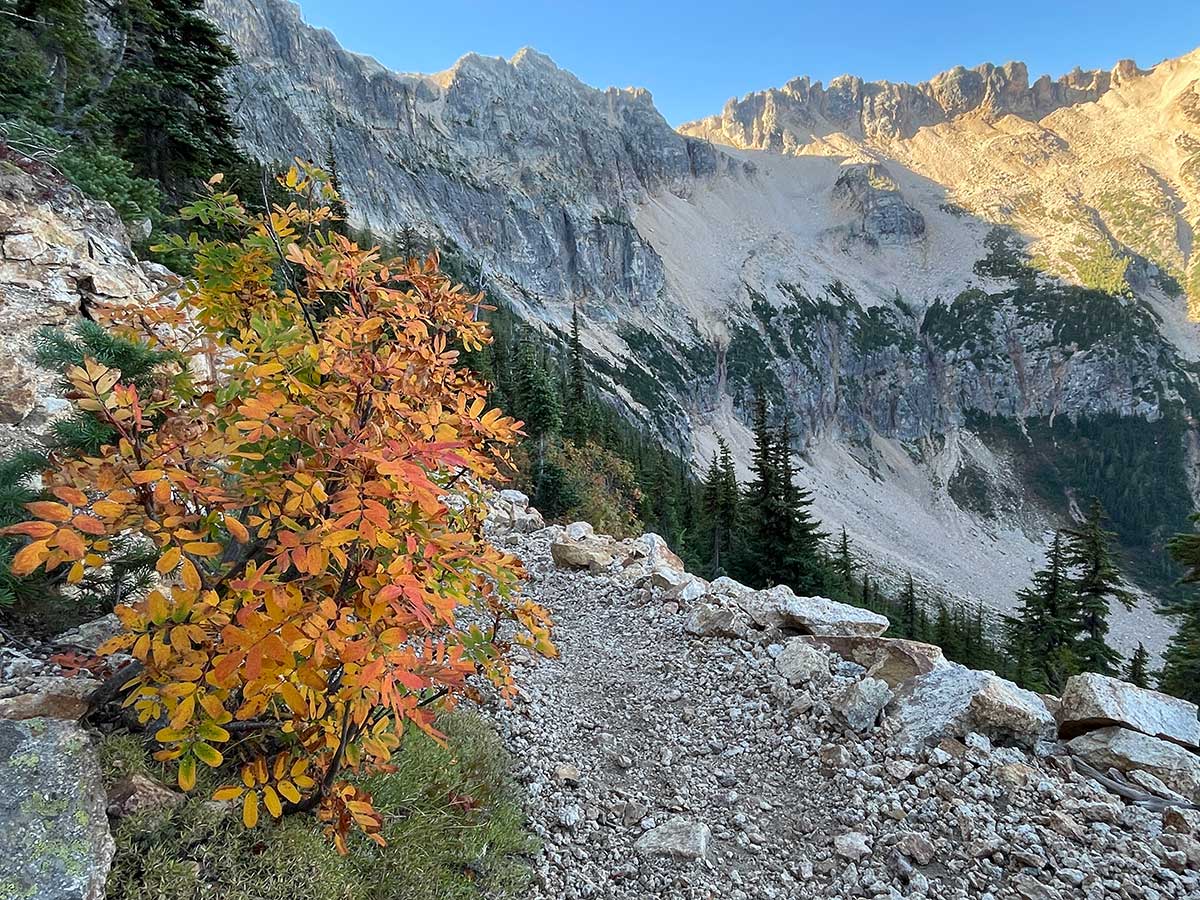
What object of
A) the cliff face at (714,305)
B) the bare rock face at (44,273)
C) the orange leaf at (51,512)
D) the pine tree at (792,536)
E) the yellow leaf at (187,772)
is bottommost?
the pine tree at (792,536)

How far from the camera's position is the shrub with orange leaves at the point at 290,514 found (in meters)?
1.92

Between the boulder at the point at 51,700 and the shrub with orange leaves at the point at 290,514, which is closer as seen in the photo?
the shrub with orange leaves at the point at 290,514

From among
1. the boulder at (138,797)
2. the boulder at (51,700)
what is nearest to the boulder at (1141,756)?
the boulder at (138,797)

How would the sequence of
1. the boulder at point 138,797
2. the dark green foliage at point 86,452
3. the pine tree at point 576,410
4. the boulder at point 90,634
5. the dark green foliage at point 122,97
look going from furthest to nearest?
the pine tree at point 576,410 → the dark green foliage at point 122,97 → the boulder at point 90,634 → the dark green foliage at point 86,452 → the boulder at point 138,797

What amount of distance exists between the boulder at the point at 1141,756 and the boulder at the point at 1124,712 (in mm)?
103

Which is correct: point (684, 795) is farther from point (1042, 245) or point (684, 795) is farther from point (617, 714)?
point (1042, 245)

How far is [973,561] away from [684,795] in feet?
455

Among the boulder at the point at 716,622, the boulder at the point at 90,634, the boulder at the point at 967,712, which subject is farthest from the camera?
the boulder at the point at 716,622

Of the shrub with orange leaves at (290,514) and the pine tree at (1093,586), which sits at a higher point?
the shrub with orange leaves at (290,514)

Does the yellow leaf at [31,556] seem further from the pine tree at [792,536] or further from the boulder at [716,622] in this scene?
the pine tree at [792,536]

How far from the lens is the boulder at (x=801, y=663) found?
6777mm

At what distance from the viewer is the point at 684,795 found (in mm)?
5410

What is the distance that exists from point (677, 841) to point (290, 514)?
4416 millimetres

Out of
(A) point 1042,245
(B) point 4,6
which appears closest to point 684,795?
(B) point 4,6
